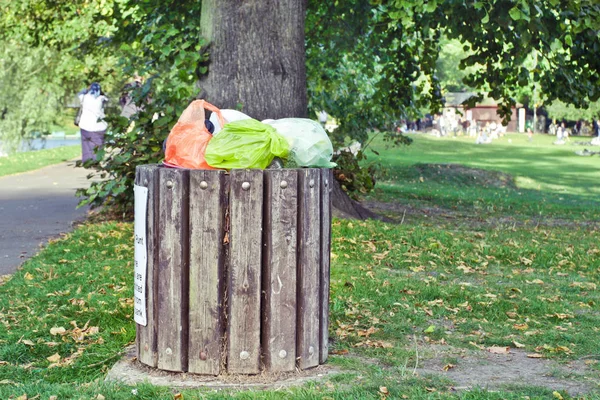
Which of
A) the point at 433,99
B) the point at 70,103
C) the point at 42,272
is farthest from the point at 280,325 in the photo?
the point at 70,103

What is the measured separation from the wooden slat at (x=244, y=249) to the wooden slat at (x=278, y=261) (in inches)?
2.0

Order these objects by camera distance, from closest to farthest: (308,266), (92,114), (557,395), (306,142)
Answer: (557,395) < (308,266) < (306,142) < (92,114)

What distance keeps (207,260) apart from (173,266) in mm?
181

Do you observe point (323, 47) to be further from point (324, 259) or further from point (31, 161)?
point (324, 259)

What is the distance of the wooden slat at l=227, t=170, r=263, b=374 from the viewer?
4512 mm

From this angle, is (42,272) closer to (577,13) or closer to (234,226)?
(234,226)

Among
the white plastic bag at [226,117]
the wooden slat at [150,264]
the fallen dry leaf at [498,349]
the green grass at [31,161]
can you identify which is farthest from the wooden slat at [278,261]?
the green grass at [31,161]


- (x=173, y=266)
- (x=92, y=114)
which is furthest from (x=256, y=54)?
(x=92, y=114)

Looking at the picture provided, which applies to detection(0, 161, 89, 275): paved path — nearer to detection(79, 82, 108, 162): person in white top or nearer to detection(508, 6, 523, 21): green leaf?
detection(79, 82, 108, 162): person in white top

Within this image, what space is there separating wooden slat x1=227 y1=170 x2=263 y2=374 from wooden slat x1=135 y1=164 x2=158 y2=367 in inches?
16.0

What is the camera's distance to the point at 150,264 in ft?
15.5

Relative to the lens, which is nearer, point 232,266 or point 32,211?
point 232,266

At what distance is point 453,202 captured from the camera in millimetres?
16750

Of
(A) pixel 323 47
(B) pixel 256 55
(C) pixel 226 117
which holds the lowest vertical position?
(C) pixel 226 117
